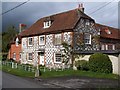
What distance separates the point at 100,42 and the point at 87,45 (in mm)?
5742

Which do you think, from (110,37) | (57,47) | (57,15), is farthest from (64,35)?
A: (110,37)

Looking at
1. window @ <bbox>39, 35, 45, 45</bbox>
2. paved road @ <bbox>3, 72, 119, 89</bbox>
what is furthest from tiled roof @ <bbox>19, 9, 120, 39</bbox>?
paved road @ <bbox>3, 72, 119, 89</bbox>

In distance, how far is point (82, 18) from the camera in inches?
1361

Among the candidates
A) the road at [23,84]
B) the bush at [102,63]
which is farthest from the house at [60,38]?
the road at [23,84]

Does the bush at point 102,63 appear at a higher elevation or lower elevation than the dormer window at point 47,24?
lower

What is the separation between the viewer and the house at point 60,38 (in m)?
33.5

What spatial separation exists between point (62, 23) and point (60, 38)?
285 centimetres

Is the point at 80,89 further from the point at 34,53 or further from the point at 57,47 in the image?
the point at 34,53

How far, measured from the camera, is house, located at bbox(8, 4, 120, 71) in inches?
1319

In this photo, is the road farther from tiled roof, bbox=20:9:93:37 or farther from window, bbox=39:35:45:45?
window, bbox=39:35:45:45

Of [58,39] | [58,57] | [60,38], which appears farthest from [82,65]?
[58,39]

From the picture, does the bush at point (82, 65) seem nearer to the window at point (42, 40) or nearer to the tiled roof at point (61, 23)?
the tiled roof at point (61, 23)

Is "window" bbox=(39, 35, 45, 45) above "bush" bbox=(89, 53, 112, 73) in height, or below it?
above

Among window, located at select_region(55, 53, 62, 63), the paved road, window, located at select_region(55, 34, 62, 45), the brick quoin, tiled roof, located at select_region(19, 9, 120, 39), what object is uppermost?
tiled roof, located at select_region(19, 9, 120, 39)
